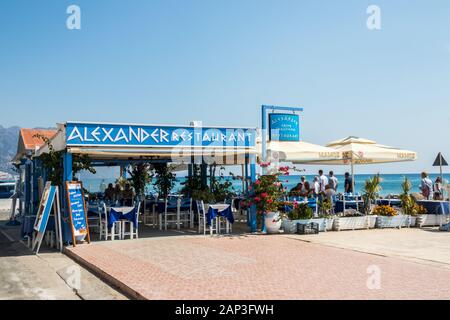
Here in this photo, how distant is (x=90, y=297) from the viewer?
20.5 ft

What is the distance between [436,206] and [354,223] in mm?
2927

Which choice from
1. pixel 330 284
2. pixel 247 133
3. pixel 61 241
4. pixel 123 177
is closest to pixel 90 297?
pixel 330 284

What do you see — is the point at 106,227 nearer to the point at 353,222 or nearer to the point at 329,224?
the point at 329,224

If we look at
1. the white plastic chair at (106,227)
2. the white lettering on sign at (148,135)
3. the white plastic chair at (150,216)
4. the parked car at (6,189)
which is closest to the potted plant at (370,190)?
the white lettering on sign at (148,135)

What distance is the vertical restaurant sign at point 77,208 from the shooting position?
10.4 meters

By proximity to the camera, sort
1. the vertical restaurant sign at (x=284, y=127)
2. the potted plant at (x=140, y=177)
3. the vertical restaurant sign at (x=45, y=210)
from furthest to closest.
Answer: the potted plant at (x=140, y=177)
the vertical restaurant sign at (x=284, y=127)
the vertical restaurant sign at (x=45, y=210)

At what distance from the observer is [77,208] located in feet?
34.4

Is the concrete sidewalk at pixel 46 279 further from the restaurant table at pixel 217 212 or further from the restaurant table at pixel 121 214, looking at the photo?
the restaurant table at pixel 217 212

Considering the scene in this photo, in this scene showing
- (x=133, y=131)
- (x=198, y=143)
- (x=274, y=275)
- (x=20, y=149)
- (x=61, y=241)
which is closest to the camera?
(x=274, y=275)

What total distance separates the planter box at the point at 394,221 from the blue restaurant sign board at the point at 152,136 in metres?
4.38

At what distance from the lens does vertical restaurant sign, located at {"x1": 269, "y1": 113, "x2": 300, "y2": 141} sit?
14266 mm

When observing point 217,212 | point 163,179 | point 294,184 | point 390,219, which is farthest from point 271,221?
point 294,184
